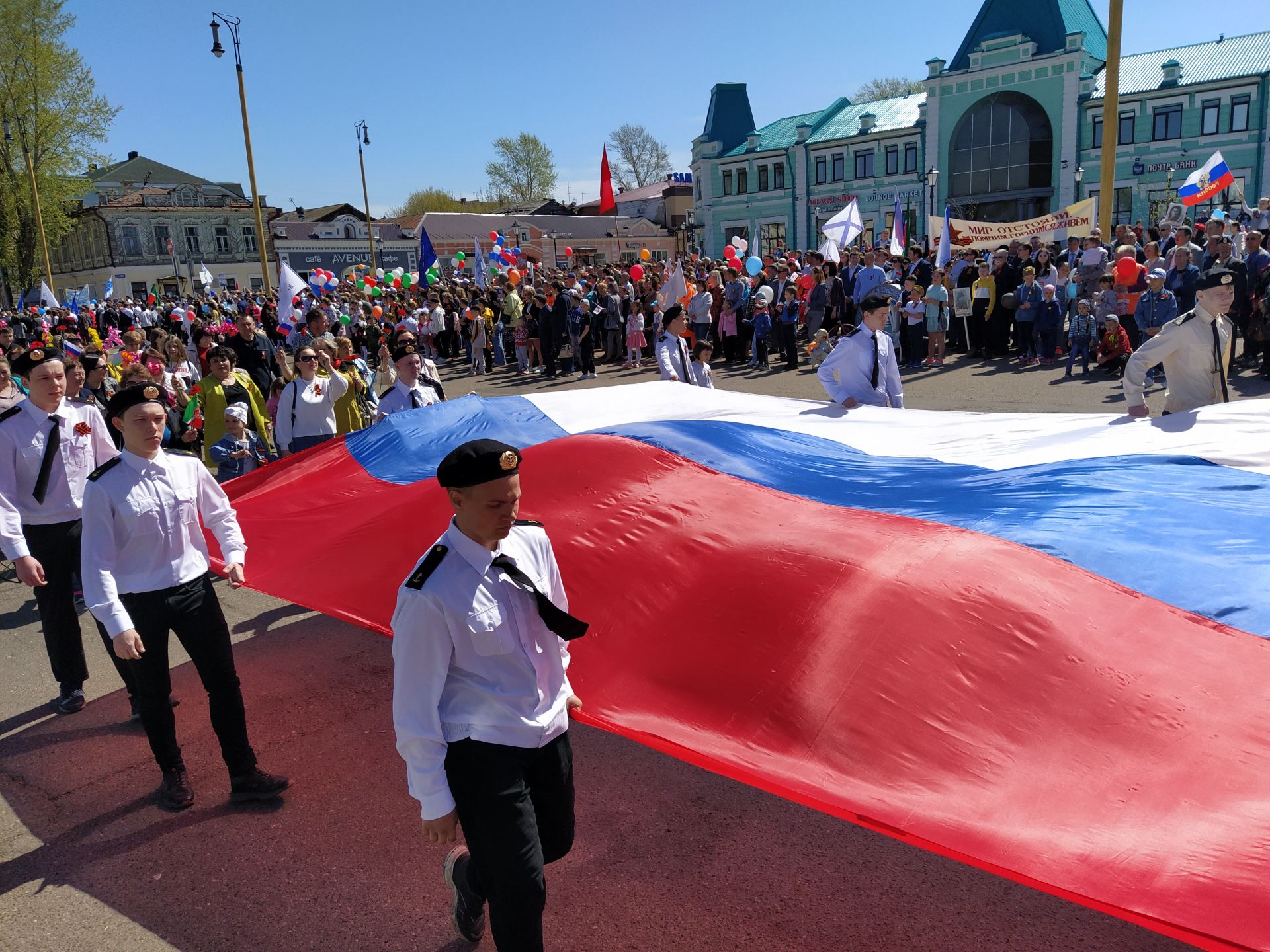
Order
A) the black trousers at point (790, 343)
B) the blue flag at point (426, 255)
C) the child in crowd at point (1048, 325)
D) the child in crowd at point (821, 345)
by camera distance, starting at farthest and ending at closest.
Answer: the blue flag at point (426, 255) < the black trousers at point (790, 343) < the child in crowd at point (1048, 325) < the child in crowd at point (821, 345)

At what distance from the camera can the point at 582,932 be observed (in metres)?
3.29

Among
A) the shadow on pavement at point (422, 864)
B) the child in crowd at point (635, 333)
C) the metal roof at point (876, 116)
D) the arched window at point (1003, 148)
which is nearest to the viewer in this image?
the shadow on pavement at point (422, 864)

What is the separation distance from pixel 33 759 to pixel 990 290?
14819 millimetres

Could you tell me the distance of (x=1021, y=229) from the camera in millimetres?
18891

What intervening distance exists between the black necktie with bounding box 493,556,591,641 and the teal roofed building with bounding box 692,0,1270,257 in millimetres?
34558

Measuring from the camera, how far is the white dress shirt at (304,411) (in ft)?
23.9

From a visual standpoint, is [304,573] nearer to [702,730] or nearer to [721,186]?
[702,730]

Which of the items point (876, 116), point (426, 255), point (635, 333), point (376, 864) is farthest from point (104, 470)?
point (876, 116)

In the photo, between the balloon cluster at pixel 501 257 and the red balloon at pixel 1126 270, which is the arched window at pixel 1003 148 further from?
the red balloon at pixel 1126 270

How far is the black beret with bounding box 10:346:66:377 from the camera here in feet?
17.2

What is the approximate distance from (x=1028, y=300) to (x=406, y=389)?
36.6ft

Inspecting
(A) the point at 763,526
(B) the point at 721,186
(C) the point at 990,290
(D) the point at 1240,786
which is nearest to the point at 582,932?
(A) the point at 763,526

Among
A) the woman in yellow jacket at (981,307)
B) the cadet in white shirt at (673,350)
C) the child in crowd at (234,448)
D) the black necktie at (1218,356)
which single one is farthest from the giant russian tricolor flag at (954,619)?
the woman in yellow jacket at (981,307)

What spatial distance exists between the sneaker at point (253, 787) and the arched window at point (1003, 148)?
49.2 meters
